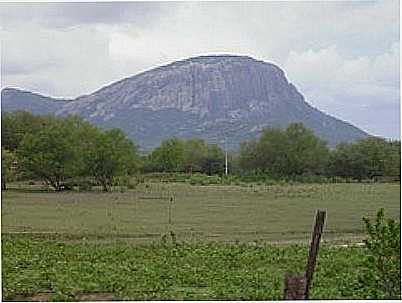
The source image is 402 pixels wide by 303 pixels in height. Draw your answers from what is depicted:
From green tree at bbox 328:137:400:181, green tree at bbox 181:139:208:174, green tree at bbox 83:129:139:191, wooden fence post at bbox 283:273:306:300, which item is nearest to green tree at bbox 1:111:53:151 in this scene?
green tree at bbox 83:129:139:191

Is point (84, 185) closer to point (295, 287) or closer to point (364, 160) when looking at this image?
point (364, 160)

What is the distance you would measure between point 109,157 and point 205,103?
0.93 m

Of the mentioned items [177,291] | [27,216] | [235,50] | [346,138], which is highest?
[235,50]

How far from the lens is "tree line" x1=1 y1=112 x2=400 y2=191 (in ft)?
13.9

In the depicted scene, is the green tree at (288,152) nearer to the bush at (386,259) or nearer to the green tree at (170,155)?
the green tree at (170,155)

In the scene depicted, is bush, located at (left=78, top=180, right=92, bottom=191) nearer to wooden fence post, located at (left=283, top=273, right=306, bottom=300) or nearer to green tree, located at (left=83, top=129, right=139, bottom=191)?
green tree, located at (left=83, top=129, right=139, bottom=191)

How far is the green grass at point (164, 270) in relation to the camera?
3.92 metres

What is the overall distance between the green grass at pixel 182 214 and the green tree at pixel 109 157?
0.38 ft

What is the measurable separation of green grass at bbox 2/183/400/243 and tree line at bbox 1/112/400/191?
0.12 metres

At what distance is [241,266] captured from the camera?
4512mm

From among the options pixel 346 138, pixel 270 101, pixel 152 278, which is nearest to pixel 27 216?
pixel 152 278

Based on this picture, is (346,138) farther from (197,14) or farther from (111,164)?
(111,164)

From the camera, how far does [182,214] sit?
4.80 m

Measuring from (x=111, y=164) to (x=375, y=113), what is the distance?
1647mm
